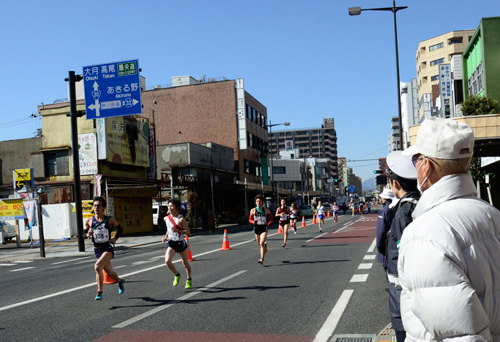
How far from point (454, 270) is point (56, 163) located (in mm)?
38611

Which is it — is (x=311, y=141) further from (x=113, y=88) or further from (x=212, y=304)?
(x=212, y=304)

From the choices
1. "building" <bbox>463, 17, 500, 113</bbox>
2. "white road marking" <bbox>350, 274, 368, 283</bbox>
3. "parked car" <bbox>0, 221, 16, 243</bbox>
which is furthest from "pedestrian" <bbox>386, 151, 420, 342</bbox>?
"parked car" <bbox>0, 221, 16, 243</bbox>

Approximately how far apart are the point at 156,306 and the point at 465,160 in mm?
7634

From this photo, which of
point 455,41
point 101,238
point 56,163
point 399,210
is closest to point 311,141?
point 455,41

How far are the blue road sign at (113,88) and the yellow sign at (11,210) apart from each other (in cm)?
1013

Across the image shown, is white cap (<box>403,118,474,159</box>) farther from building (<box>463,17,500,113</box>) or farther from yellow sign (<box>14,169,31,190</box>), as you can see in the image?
building (<box>463,17,500,113</box>)

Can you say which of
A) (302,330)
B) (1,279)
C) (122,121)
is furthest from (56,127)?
(302,330)

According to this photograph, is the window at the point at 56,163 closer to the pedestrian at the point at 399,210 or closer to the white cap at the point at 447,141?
the pedestrian at the point at 399,210

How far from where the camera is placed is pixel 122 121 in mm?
39438

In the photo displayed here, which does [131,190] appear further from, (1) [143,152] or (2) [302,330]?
(2) [302,330]

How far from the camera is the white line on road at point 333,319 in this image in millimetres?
6427

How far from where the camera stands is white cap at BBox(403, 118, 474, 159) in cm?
203

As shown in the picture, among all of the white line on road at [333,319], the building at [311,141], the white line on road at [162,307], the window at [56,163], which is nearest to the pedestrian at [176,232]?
the white line on road at [162,307]

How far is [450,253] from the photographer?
1.80 metres
